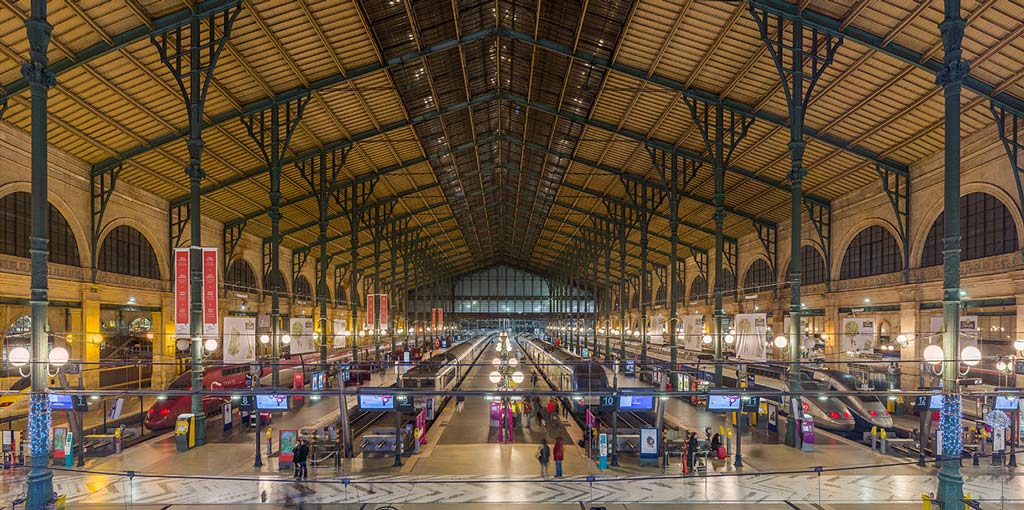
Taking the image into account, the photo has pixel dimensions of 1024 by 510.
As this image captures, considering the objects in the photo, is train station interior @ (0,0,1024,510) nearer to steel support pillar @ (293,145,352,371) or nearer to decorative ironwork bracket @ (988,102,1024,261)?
decorative ironwork bracket @ (988,102,1024,261)

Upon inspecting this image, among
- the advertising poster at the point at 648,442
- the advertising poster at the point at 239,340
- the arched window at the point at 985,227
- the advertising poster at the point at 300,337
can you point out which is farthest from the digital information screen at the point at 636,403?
the advertising poster at the point at 300,337

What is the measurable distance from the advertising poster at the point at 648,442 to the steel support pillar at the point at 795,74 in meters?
5.36

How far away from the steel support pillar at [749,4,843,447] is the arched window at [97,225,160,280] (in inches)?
1284

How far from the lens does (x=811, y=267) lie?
43156 millimetres

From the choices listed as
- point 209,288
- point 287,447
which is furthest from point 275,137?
point 287,447

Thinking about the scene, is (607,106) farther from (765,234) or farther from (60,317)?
(60,317)

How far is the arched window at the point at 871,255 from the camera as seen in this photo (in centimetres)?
3406

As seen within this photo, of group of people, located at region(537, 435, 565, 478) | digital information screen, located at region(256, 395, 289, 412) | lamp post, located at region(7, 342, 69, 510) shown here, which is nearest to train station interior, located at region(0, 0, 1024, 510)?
lamp post, located at region(7, 342, 69, 510)

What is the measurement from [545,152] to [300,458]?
91.3 feet

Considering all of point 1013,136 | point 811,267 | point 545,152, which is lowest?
point 811,267

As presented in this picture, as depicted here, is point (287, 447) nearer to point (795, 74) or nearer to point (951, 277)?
point (951, 277)

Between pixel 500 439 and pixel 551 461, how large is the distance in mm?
4579

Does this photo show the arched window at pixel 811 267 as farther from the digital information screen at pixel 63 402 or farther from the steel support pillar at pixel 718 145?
the digital information screen at pixel 63 402

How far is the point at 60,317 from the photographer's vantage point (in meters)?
30.5
